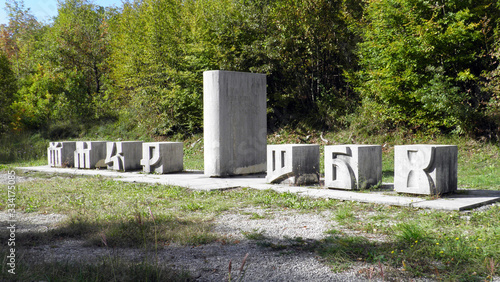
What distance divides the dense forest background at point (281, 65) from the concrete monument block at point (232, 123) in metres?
5.53

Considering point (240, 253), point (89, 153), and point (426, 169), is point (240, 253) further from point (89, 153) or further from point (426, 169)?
point (89, 153)

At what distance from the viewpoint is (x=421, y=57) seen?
516 inches

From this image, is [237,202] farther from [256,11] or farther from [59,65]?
[59,65]

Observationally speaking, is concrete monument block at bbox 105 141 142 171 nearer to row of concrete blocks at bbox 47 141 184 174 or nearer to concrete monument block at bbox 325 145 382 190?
row of concrete blocks at bbox 47 141 184 174

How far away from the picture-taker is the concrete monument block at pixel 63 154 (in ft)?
45.0

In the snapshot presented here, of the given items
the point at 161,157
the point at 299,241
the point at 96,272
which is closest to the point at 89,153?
the point at 161,157

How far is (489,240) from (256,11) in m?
15.4

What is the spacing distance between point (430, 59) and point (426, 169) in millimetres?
7567

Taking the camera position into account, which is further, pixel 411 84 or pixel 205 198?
pixel 411 84

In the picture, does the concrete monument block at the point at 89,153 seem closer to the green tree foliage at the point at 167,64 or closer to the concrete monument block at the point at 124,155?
the concrete monument block at the point at 124,155

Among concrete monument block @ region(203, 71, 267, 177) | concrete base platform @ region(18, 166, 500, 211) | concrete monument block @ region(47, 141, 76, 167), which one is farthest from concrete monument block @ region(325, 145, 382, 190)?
concrete monument block @ region(47, 141, 76, 167)

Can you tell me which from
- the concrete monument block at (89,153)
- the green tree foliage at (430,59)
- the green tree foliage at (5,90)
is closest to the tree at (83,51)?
the green tree foliage at (5,90)

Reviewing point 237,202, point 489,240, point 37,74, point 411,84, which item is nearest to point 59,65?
point 37,74

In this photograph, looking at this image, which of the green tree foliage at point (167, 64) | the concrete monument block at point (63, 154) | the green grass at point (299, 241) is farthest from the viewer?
the green tree foliage at point (167, 64)
